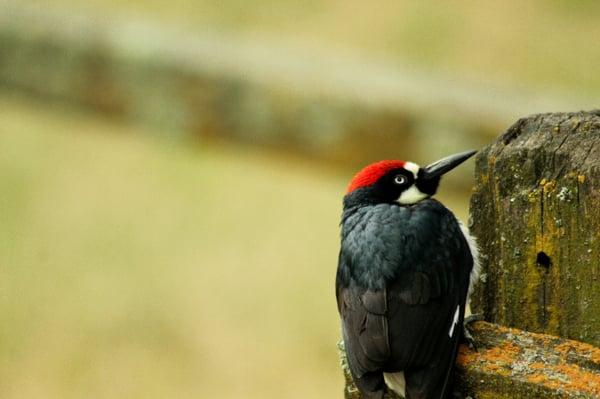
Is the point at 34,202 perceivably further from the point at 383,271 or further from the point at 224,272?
the point at 383,271

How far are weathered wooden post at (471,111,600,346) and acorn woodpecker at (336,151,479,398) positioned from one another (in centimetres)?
10

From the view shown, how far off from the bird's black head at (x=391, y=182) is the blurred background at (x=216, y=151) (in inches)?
14.5

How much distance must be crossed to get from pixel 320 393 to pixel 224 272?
1339 mm

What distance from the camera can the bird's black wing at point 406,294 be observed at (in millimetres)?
2064

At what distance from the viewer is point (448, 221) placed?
2.53 meters

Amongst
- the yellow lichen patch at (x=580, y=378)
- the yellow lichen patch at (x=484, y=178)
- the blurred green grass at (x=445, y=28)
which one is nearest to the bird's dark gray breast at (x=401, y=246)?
the yellow lichen patch at (x=484, y=178)

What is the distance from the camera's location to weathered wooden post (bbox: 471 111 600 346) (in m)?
1.96

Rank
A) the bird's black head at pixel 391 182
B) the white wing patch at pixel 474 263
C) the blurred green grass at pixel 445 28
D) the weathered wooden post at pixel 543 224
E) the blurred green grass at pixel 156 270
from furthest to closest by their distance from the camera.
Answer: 1. the blurred green grass at pixel 445 28
2. the blurred green grass at pixel 156 270
3. the bird's black head at pixel 391 182
4. the white wing patch at pixel 474 263
5. the weathered wooden post at pixel 543 224

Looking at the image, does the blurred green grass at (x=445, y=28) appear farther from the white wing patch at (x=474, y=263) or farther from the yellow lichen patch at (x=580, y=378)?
the yellow lichen patch at (x=580, y=378)

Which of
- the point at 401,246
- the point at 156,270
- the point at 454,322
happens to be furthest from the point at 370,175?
the point at 156,270

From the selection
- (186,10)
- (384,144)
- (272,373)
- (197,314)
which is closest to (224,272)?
(197,314)

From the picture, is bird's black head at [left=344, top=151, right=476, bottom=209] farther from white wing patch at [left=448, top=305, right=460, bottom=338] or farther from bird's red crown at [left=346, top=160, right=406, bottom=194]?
white wing patch at [left=448, top=305, right=460, bottom=338]

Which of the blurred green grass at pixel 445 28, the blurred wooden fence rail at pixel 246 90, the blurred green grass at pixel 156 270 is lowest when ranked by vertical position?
the blurred green grass at pixel 156 270

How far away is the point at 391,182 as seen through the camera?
3002 millimetres
